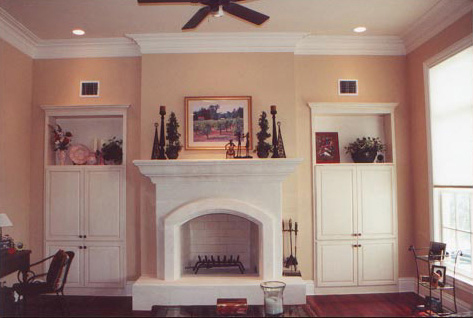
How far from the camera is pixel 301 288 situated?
456 centimetres

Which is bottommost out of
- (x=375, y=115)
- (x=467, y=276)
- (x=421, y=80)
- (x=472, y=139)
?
(x=467, y=276)

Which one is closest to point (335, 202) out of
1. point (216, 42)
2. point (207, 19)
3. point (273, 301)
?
point (273, 301)

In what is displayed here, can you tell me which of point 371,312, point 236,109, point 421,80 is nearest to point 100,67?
point 236,109

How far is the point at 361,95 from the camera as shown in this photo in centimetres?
529

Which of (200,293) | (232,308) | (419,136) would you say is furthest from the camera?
(419,136)

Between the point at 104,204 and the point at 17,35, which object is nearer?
the point at 17,35

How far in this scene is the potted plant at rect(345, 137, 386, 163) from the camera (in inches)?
203

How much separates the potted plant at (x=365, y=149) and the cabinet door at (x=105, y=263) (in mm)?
3219

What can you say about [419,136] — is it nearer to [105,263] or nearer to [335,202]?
[335,202]

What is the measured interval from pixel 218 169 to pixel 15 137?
98.6 inches

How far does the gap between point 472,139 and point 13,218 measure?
5248 millimetres

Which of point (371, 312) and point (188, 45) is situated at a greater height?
point (188, 45)

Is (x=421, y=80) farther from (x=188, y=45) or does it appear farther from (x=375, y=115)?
(x=188, y=45)

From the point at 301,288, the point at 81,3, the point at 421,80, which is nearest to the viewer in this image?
the point at 81,3
